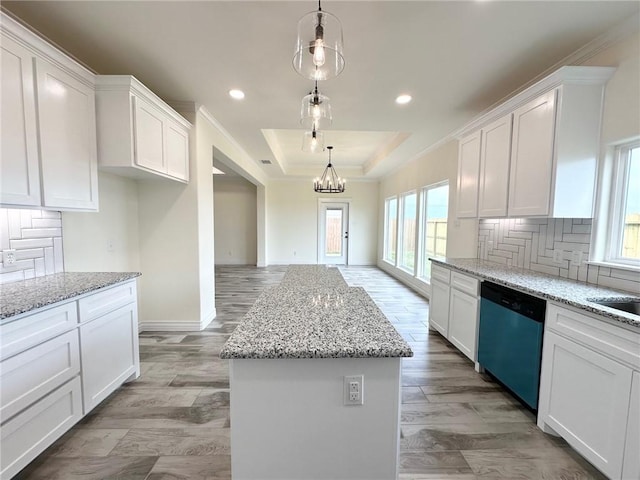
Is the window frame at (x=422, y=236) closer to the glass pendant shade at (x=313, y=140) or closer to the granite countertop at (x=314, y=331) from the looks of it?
the glass pendant shade at (x=313, y=140)

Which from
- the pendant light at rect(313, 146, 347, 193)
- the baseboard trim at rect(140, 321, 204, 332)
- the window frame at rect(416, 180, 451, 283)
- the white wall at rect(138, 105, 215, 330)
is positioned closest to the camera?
the white wall at rect(138, 105, 215, 330)

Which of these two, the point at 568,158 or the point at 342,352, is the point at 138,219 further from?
the point at 568,158

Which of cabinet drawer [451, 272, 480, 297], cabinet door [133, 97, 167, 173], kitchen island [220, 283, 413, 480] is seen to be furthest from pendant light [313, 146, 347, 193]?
kitchen island [220, 283, 413, 480]

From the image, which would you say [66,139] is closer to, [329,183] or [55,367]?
[55,367]

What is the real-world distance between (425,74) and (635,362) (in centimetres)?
240

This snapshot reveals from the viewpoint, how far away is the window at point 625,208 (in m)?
1.88

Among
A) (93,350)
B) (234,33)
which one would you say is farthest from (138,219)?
(234,33)

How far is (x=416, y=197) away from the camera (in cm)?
547

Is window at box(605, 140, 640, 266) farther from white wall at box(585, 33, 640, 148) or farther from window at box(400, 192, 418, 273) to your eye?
window at box(400, 192, 418, 273)

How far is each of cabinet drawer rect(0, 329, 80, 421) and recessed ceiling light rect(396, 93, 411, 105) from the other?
3.34m

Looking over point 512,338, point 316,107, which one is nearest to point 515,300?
point 512,338

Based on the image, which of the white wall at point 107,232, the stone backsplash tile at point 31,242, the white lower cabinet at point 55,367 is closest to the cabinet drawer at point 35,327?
the white lower cabinet at point 55,367

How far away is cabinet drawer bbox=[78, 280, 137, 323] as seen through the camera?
175 cm

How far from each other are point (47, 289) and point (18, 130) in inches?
38.1
